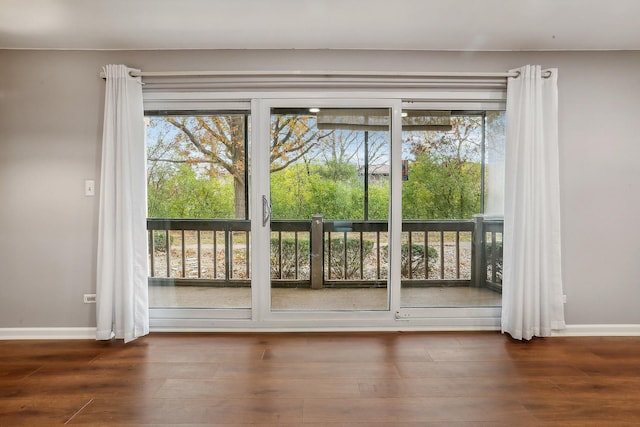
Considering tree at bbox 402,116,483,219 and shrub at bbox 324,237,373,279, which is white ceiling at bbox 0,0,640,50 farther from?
shrub at bbox 324,237,373,279

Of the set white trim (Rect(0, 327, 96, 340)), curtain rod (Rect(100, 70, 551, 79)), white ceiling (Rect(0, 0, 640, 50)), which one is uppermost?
white ceiling (Rect(0, 0, 640, 50))

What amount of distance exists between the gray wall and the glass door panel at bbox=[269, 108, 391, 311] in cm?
47

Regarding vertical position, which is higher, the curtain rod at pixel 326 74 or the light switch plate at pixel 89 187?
the curtain rod at pixel 326 74

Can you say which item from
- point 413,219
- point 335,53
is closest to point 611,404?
point 413,219

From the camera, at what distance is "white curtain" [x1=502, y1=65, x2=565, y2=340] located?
8.90 feet

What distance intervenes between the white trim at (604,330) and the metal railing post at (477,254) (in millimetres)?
735

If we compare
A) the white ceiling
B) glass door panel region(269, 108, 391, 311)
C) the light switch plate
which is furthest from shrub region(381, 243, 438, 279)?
the light switch plate

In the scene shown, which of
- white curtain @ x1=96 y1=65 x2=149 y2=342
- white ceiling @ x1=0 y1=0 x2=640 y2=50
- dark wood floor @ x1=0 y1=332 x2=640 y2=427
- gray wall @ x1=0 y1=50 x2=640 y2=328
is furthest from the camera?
gray wall @ x1=0 y1=50 x2=640 y2=328

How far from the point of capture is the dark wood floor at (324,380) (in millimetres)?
1823

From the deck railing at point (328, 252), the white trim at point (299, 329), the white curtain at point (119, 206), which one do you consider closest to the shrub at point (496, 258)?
the deck railing at point (328, 252)

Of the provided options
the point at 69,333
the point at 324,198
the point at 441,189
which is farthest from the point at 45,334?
the point at 441,189

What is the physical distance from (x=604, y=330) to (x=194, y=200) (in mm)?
3554

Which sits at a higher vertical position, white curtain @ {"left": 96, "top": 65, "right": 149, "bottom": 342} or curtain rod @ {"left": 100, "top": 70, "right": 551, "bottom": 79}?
curtain rod @ {"left": 100, "top": 70, "right": 551, "bottom": 79}

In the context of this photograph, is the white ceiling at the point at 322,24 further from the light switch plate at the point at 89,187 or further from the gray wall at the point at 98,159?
the light switch plate at the point at 89,187
